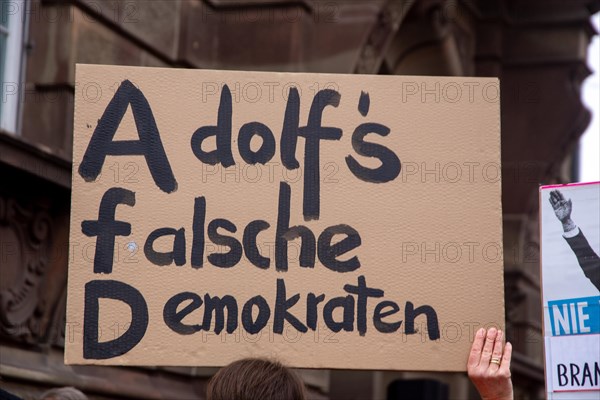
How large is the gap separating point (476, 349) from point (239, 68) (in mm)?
4858

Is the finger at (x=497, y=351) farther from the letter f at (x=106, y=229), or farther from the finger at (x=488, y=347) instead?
the letter f at (x=106, y=229)

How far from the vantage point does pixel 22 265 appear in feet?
21.6

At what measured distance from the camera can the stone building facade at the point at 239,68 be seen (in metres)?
6.59

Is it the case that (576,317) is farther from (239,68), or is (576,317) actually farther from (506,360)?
(239,68)

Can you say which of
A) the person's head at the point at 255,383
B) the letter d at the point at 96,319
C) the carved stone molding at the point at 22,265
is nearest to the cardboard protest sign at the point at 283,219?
the letter d at the point at 96,319

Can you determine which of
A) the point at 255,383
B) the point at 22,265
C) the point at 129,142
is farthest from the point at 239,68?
Result: the point at 255,383

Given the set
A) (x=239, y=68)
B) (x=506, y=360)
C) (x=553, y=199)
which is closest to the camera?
(x=506, y=360)

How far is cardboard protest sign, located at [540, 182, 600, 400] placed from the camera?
13.4 ft

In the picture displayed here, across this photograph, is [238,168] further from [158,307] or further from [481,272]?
[481,272]

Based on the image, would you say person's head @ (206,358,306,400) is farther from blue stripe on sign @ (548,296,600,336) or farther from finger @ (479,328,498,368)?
blue stripe on sign @ (548,296,600,336)

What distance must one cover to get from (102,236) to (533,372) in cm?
1039

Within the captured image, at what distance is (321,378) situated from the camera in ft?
28.8

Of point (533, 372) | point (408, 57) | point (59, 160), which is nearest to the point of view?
point (59, 160)

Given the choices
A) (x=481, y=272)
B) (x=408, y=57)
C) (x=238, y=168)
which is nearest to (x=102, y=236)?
(x=238, y=168)
